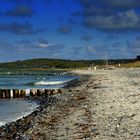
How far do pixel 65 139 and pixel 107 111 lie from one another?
22.6 feet

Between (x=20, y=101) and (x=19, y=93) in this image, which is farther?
(x=19, y=93)

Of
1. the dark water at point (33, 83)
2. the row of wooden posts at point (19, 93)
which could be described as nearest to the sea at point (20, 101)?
the dark water at point (33, 83)

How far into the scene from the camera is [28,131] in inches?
708

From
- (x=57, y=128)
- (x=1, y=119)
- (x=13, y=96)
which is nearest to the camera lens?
(x=57, y=128)

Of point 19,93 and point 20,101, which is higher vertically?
point 19,93

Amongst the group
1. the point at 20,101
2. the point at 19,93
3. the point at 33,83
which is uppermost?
the point at 19,93

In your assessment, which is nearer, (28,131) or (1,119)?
(28,131)

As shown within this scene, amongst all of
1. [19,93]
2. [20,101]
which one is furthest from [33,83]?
[20,101]

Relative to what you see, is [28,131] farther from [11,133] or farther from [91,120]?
[91,120]

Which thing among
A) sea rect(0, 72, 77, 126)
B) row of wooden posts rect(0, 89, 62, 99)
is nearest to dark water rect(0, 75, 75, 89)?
sea rect(0, 72, 77, 126)

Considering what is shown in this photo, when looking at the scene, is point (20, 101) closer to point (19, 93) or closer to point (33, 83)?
point (19, 93)

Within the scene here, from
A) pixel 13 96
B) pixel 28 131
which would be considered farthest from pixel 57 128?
pixel 13 96

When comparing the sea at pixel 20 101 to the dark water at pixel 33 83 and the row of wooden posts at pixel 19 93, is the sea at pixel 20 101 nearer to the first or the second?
the dark water at pixel 33 83

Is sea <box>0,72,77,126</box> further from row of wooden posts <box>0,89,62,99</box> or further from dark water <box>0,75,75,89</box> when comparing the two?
row of wooden posts <box>0,89,62,99</box>
